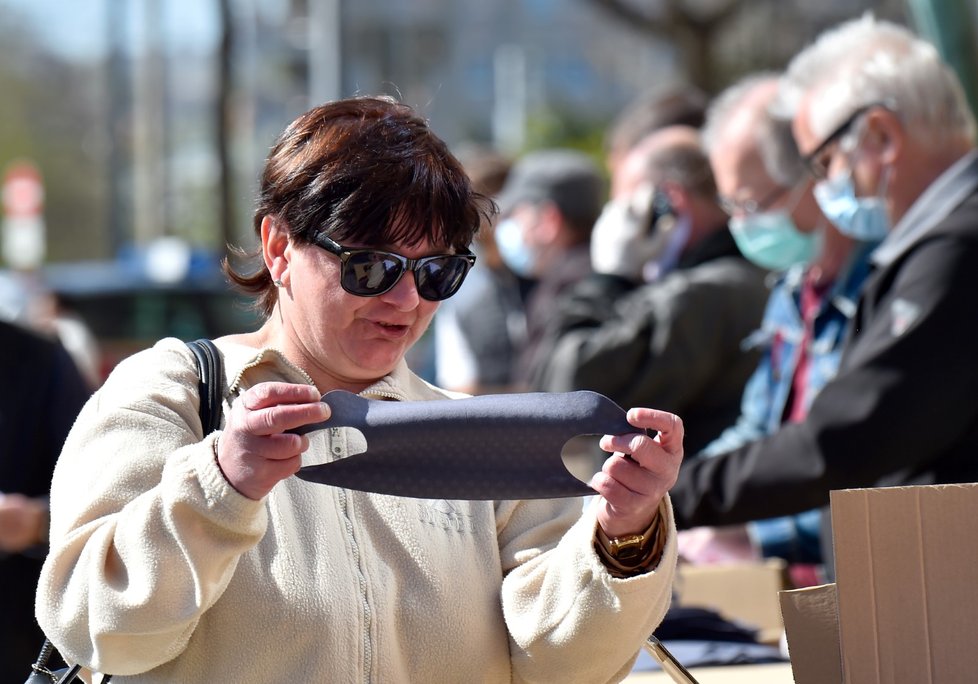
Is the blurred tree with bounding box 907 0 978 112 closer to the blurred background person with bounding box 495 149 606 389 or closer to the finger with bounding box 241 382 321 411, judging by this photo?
the blurred background person with bounding box 495 149 606 389

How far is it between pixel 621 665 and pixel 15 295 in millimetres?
12298

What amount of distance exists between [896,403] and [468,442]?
1513mm

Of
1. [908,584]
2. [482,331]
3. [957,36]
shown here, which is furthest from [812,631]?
[482,331]

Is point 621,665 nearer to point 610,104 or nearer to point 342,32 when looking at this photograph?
point 342,32

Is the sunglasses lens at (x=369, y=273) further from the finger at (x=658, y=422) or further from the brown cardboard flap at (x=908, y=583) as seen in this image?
the brown cardboard flap at (x=908, y=583)

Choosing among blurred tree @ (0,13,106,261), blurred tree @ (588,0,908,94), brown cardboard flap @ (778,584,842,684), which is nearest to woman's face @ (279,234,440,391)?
brown cardboard flap @ (778,584,842,684)

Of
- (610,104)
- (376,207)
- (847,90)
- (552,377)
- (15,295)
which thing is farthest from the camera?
(610,104)

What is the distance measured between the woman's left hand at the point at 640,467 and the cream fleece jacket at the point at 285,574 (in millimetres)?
89

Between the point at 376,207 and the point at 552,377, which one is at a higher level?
the point at 376,207

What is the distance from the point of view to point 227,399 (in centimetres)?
225

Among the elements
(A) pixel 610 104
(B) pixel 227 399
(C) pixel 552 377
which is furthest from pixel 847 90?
(A) pixel 610 104

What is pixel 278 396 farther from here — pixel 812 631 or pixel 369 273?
pixel 812 631

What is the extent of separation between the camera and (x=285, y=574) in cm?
215

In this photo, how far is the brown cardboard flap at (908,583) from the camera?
2.02 meters
